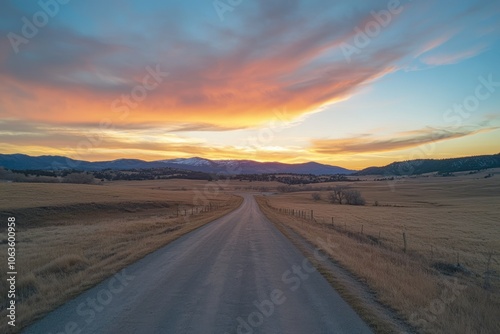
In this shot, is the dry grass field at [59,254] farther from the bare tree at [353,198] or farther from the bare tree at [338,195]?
the bare tree at [338,195]

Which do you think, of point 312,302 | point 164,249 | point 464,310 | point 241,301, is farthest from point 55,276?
point 464,310

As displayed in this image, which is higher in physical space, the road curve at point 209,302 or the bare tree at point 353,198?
the road curve at point 209,302

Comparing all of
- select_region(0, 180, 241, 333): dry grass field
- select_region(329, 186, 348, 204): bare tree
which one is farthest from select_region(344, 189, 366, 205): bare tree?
select_region(0, 180, 241, 333): dry grass field

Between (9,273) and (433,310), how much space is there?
44.8ft

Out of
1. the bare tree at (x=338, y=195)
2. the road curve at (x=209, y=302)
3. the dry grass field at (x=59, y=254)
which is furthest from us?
the bare tree at (x=338, y=195)

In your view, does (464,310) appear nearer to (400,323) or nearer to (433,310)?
(433,310)

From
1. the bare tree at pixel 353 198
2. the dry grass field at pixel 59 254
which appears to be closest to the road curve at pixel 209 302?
the dry grass field at pixel 59 254

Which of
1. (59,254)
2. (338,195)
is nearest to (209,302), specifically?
(59,254)

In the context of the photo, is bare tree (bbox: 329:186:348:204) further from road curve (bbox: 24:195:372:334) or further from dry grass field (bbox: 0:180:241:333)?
road curve (bbox: 24:195:372:334)

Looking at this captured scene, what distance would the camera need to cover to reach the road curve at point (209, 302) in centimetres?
745

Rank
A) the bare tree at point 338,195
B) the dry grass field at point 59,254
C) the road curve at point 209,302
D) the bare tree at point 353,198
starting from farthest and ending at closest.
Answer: the bare tree at point 338,195
the bare tree at point 353,198
the dry grass field at point 59,254
the road curve at point 209,302

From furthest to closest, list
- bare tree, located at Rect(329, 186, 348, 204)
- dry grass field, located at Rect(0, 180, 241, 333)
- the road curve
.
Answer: bare tree, located at Rect(329, 186, 348, 204) < dry grass field, located at Rect(0, 180, 241, 333) < the road curve

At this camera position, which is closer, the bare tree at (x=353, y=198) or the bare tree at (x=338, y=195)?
the bare tree at (x=353, y=198)

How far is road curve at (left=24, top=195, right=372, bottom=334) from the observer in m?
7.45
